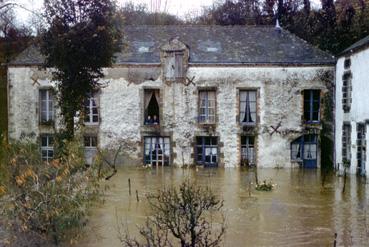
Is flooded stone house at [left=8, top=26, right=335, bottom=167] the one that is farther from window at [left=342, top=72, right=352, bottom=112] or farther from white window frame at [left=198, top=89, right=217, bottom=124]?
window at [left=342, top=72, right=352, bottom=112]

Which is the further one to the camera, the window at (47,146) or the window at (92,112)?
the window at (47,146)

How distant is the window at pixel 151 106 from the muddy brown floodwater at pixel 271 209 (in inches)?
152

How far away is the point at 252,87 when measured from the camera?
26.8 metres

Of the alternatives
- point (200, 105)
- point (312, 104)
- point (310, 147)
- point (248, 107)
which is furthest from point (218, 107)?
point (310, 147)

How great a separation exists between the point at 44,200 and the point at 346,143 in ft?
58.1

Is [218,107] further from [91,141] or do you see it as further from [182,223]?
[182,223]

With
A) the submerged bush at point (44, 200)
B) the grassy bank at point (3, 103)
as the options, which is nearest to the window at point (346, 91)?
the submerged bush at point (44, 200)

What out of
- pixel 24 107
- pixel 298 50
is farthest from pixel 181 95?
pixel 24 107

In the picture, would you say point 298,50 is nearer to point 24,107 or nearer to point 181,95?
point 181,95

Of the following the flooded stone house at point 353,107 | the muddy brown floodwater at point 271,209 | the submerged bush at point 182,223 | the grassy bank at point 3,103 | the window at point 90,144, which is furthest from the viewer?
the grassy bank at point 3,103

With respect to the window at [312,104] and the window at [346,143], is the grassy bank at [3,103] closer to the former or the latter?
the window at [312,104]

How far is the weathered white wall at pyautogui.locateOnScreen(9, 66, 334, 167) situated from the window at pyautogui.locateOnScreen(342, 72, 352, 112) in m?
1.67

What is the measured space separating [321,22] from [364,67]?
1422 centimetres

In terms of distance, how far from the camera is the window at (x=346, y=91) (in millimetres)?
24486
